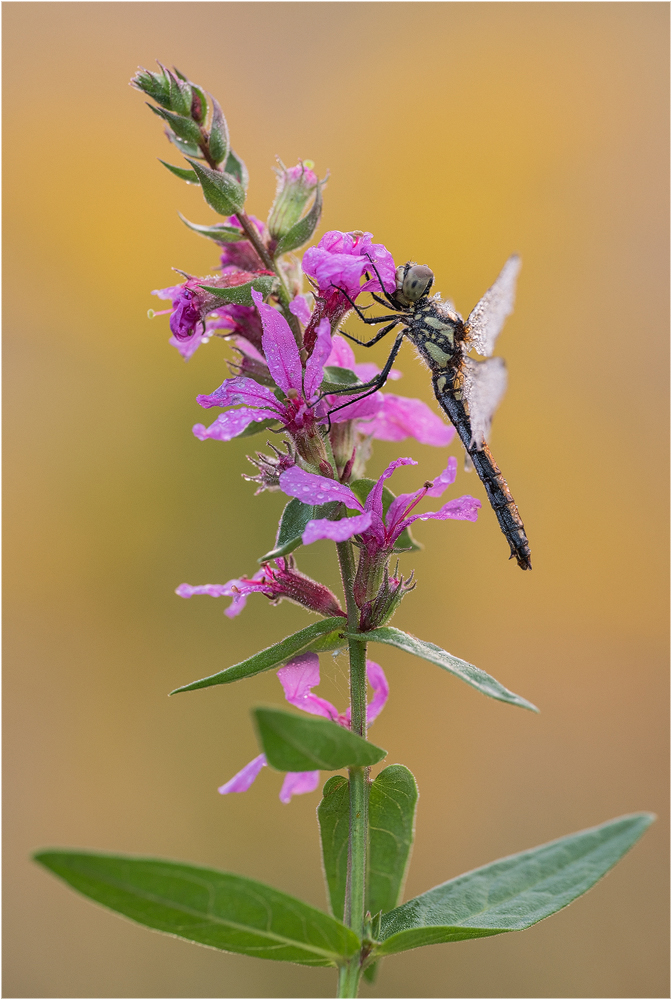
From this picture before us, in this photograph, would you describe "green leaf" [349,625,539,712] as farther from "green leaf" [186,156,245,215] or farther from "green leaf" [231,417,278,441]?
"green leaf" [186,156,245,215]

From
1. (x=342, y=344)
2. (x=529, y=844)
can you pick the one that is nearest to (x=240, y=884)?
(x=342, y=344)

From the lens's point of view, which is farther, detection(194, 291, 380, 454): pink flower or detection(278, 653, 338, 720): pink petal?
detection(278, 653, 338, 720): pink petal

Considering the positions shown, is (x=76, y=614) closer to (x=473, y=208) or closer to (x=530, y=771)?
(x=530, y=771)

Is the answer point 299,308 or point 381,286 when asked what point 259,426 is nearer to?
point 299,308

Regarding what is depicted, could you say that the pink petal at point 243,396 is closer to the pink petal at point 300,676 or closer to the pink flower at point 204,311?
the pink flower at point 204,311

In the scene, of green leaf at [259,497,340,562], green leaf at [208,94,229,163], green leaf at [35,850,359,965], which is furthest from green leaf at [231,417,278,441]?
Answer: green leaf at [35,850,359,965]

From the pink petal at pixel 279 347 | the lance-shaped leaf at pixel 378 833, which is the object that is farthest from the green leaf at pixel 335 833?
the pink petal at pixel 279 347
